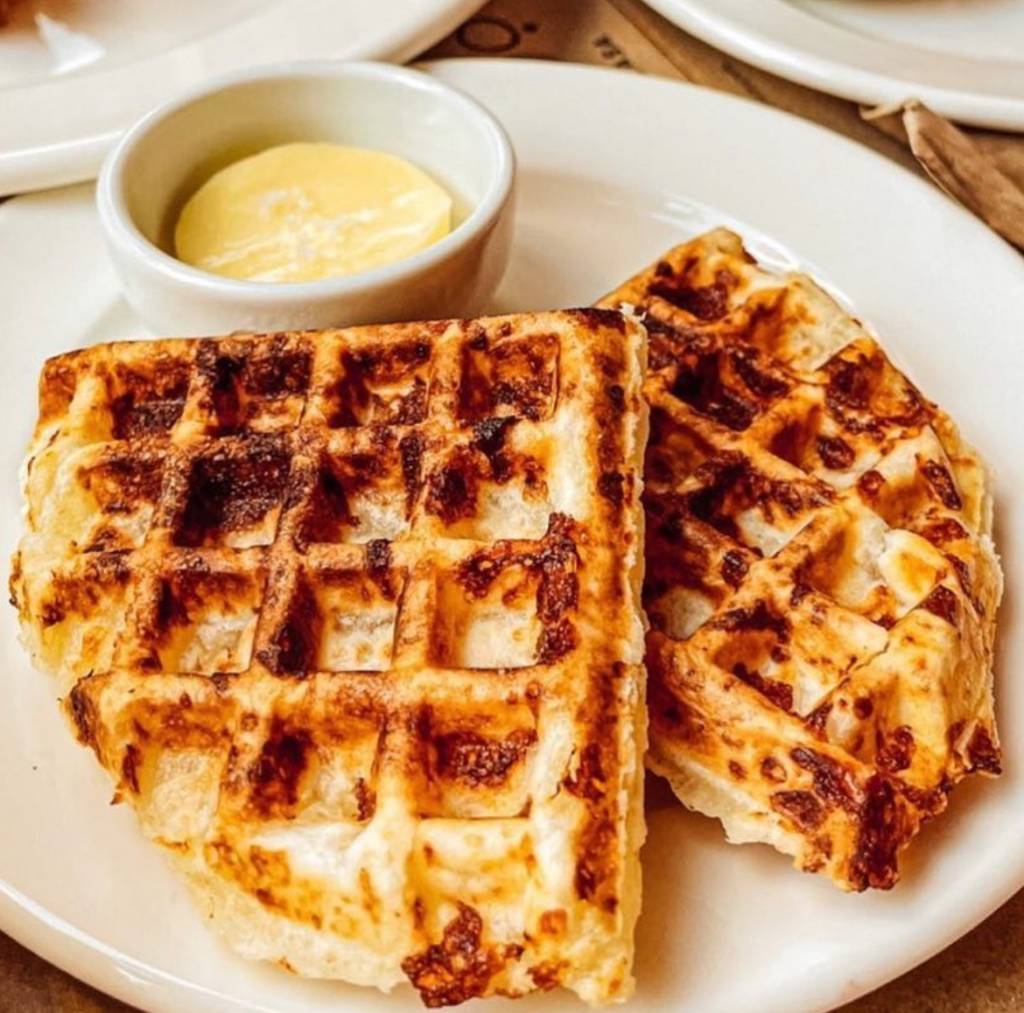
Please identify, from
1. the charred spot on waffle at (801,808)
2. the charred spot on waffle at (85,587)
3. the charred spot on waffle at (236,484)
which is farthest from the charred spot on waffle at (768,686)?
the charred spot on waffle at (85,587)

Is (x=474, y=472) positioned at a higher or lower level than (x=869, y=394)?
higher

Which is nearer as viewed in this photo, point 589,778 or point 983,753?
point 589,778

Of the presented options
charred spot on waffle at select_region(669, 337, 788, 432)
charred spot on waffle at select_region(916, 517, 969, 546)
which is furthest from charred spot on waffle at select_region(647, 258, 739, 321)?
charred spot on waffle at select_region(916, 517, 969, 546)

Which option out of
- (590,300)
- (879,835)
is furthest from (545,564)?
(590,300)

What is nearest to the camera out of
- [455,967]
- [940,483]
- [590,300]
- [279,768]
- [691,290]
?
[455,967]

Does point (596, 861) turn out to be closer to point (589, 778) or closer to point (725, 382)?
point (589, 778)

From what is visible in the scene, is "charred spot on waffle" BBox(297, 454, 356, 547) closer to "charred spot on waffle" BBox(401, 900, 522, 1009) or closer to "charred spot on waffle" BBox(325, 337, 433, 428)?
"charred spot on waffle" BBox(325, 337, 433, 428)

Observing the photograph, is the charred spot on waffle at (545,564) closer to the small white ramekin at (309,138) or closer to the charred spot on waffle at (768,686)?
the charred spot on waffle at (768,686)
